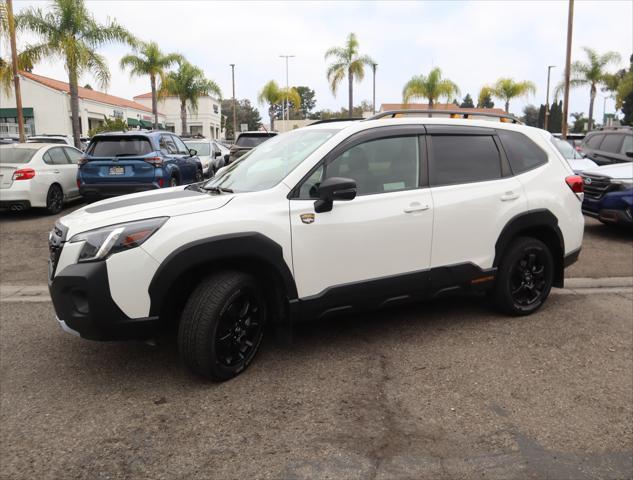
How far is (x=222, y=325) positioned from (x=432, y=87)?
37150mm

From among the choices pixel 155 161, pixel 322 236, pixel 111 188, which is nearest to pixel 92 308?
pixel 322 236

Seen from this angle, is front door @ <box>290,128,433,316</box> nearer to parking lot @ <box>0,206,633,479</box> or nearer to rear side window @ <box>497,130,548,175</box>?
parking lot @ <box>0,206,633,479</box>

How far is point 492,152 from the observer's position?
15.4 ft

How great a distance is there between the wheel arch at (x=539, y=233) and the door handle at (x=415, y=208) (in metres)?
0.85

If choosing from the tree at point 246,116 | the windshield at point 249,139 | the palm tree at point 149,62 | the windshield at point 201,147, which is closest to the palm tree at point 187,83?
the palm tree at point 149,62

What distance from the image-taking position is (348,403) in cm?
334

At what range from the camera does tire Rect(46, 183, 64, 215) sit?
415 inches

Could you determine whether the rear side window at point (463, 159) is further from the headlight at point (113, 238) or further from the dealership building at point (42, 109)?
the dealership building at point (42, 109)

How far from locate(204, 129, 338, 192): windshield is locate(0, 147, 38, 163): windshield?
297 inches

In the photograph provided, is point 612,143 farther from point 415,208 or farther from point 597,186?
point 415,208

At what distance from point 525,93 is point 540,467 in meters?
46.2

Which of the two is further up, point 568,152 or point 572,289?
point 568,152

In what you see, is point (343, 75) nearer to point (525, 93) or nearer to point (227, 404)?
point (525, 93)

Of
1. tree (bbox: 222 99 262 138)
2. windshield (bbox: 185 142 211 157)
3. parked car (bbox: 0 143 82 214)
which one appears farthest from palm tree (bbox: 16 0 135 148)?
tree (bbox: 222 99 262 138)
